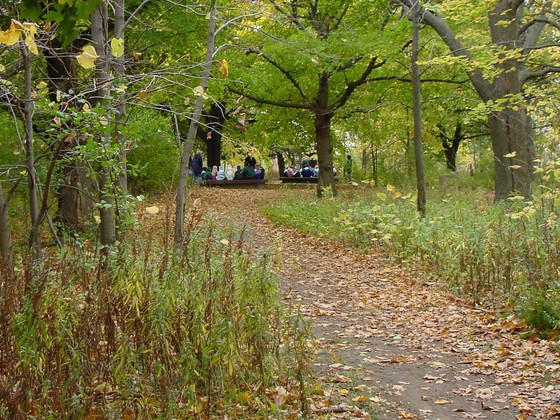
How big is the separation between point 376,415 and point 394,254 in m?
6.38

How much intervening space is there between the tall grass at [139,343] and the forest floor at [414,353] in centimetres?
51

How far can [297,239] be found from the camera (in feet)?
45.8

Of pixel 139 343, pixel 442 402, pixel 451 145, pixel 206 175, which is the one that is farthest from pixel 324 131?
pixel 451 145

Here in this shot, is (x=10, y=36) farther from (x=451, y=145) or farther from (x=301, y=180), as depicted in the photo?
(x=451, y=145)

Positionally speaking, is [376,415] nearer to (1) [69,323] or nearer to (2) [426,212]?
(1) [69,323]

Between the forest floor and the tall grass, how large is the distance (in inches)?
20.2

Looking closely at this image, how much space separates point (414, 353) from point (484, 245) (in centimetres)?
274

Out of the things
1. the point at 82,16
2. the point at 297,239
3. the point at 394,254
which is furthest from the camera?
the point at 297,239

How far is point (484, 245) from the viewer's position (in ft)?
28.1

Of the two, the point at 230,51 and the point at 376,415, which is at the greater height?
the point at 230,51

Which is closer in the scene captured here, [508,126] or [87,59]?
[87,59]

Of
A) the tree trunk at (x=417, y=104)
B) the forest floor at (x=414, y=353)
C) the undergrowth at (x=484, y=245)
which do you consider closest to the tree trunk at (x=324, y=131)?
the undergrowth at (x=484, y=245)

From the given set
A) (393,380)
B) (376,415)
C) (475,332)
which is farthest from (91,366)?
(475,332)

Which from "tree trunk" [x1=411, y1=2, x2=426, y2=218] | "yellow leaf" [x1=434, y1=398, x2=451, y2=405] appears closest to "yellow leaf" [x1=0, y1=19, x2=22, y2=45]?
"yellow leaf" [x1=434, y1=398, x2=451, y2=405]
